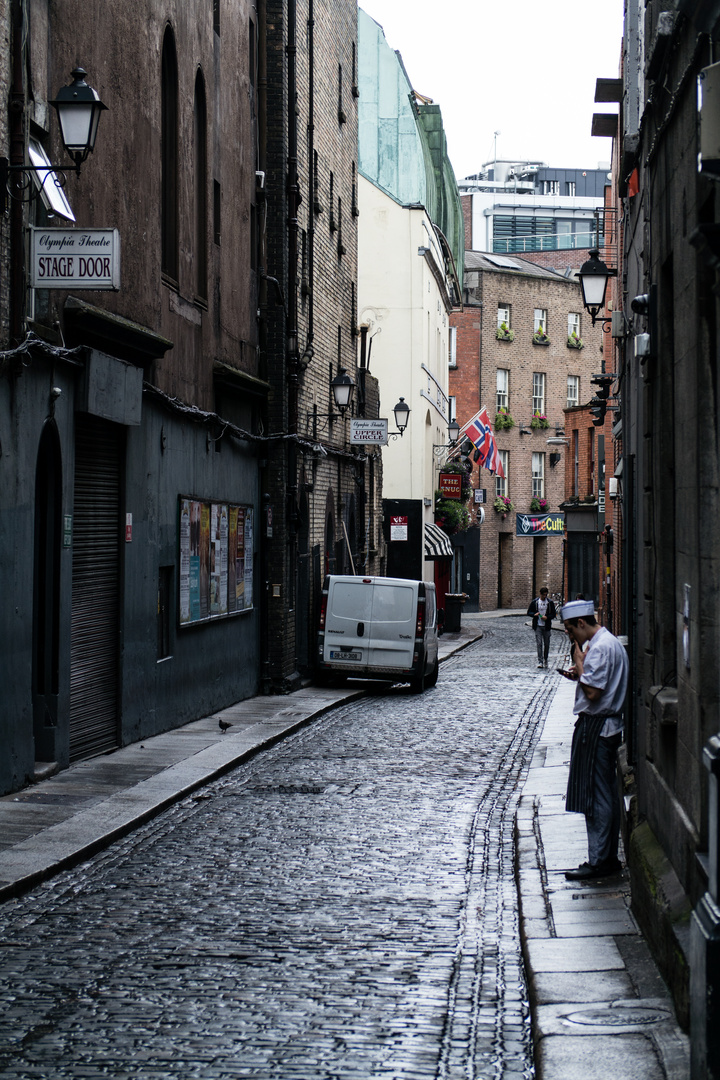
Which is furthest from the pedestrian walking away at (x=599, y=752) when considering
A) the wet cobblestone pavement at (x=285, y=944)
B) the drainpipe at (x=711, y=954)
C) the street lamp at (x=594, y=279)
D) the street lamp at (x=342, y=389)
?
the street lamp at (x=342, y=389)

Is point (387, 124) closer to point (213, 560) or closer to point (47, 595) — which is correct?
point (213, 560)

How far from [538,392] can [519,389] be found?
4.80 ft

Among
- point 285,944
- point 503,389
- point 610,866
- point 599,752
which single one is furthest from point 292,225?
point 503,389

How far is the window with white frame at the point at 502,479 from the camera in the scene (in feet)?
200

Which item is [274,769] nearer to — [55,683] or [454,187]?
[55,683]

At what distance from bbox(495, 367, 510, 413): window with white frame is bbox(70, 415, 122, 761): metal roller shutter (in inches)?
1878

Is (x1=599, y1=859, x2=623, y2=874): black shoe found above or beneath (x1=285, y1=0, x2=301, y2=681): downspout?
beneath

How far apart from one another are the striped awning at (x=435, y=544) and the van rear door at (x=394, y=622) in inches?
796

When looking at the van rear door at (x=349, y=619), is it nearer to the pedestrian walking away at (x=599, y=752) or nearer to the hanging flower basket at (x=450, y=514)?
the pedestrian walking away at (x=599, y=752)

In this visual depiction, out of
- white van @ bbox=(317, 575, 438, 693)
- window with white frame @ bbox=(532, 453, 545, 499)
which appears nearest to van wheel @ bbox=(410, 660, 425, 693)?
white van @ bbox=(317, 575, 438, 693)

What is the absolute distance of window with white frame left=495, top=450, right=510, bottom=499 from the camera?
60.9 meters

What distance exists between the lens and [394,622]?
22.6m

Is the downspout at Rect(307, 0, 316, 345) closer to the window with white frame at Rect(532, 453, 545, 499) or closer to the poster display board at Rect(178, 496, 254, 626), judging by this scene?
the poster display board at Rect(178, 496, 254, 626)

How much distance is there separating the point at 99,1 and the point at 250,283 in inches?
300
